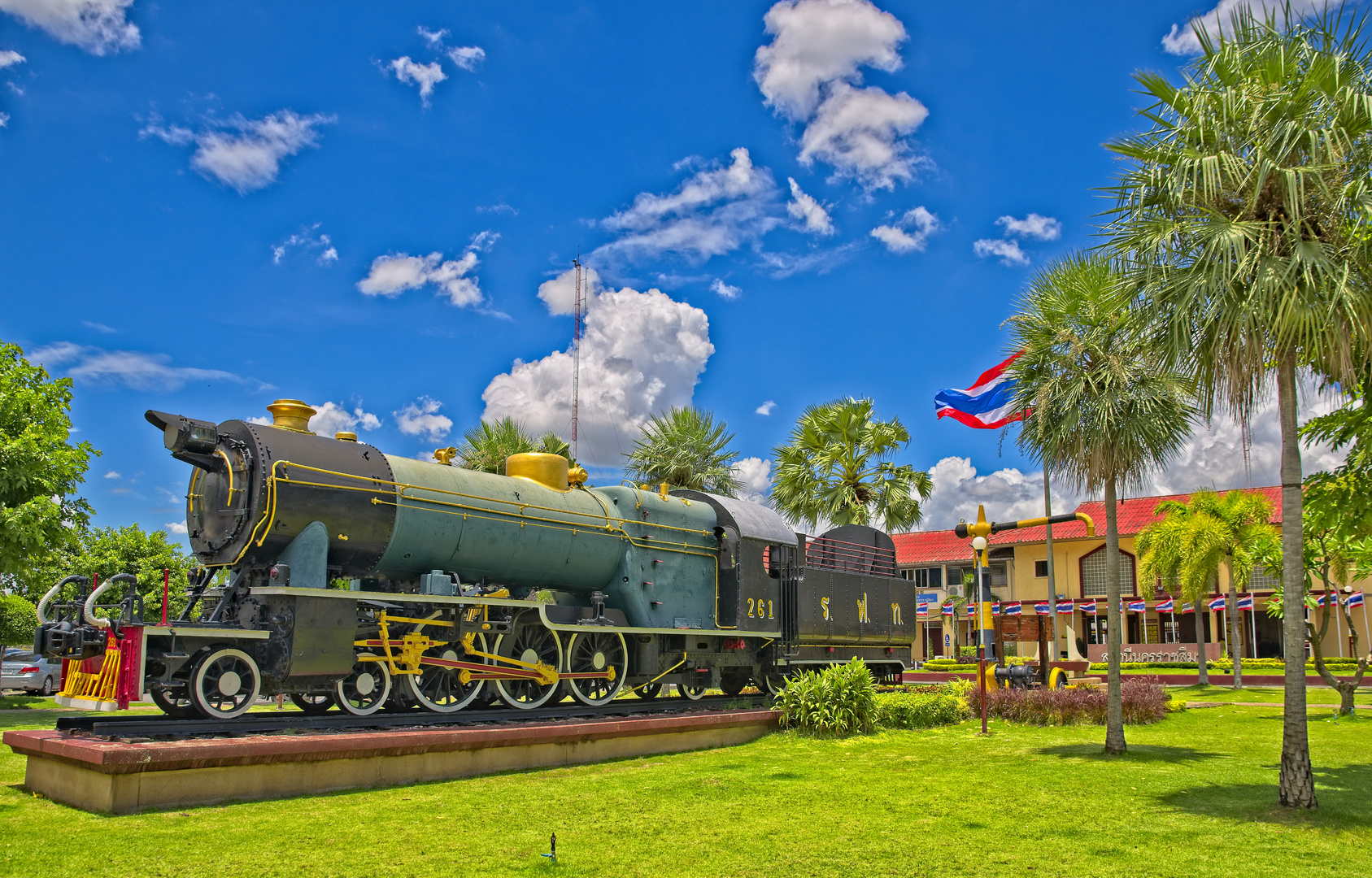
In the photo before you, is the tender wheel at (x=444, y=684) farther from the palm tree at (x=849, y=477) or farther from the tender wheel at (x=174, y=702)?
the palm tree at (x=849, y=477)

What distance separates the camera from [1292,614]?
8.95 meters

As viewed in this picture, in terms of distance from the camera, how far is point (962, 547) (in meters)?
53.4

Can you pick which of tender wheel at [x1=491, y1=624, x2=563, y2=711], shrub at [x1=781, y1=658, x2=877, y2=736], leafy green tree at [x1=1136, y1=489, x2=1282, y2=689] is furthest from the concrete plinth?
leafy green tree at [x1=1136, y1=489, x2=1282, y2=689]

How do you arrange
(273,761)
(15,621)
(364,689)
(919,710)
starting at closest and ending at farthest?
(273,761) < (364,689) < (919,710) < (15,621)

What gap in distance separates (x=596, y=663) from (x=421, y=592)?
3.09m

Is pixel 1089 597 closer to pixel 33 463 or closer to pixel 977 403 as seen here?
pixel 977 403

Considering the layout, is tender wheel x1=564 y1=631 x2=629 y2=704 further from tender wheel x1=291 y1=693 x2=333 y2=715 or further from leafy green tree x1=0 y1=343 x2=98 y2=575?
leafy green tree x1=0 y1=343 x2=98 y2=575

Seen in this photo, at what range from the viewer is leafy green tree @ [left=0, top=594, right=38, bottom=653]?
24.9 meters

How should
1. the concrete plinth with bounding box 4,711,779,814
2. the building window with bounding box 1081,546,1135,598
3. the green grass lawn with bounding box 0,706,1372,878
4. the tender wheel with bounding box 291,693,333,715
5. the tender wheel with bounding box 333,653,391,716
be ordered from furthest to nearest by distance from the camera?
the building window with bounding box 1081,546,1135,598 → the tender wheel with bounding box 291,693,333,715 → the tender wheel with bounding box 333,653,391,716 → the concrete plinth with bounding box 4,711,779,814 → the green grass lawn with bounding box 0,706,1372,878

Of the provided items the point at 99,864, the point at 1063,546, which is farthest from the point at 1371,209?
the point at 1063,546

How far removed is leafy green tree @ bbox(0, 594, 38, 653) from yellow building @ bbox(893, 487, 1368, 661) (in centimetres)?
3882

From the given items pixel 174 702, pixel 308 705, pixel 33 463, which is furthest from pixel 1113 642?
pixel 33 463

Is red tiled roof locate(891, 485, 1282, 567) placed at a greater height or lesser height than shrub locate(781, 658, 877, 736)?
greater

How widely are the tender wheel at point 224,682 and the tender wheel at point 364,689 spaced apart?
106 centimetres
